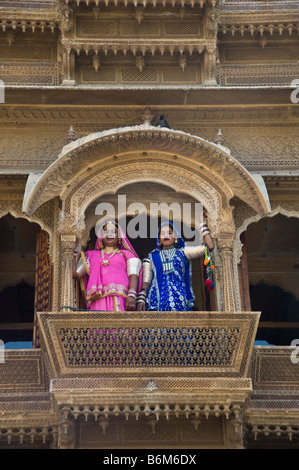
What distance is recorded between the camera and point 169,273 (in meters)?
10.3

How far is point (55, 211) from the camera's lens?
10828mm

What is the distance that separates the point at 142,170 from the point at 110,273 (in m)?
1.20

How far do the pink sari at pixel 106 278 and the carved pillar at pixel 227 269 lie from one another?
0.87 meters

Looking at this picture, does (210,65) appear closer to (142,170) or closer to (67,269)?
(142,170)

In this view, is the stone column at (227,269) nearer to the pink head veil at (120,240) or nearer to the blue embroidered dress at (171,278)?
the blue embroidered dress at (171,278)

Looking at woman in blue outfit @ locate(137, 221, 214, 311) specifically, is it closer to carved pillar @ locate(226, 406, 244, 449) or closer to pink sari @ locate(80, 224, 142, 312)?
pink sari @ locate(80, 224, 142, 312)

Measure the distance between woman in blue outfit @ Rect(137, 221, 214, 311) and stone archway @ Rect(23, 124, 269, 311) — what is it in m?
0.32

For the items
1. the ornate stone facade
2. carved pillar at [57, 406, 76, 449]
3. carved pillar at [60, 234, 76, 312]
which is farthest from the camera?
carved pillar at [60, 234, 76, 312]

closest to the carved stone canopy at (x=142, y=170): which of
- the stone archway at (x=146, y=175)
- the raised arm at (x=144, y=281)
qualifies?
the stone archway at (x=146, y=175)

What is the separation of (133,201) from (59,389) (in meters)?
2.59

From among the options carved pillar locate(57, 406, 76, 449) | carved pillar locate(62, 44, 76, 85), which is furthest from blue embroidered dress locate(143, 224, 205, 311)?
carved pillar locate(62, 44, 76, 85)

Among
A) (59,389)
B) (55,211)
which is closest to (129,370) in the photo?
(59,389)

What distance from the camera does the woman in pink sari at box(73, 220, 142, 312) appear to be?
401 inches
